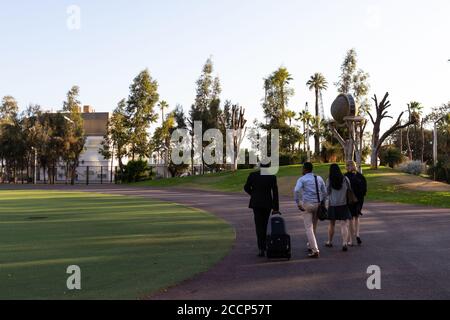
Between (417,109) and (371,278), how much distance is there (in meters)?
74.4

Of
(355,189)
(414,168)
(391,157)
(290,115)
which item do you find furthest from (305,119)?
(355,189)

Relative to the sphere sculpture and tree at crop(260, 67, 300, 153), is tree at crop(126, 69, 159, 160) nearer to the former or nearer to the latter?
tree at crop(260, 67, 300, 153)

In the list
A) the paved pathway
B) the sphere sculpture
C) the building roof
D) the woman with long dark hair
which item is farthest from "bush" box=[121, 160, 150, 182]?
the woman with long dark hair

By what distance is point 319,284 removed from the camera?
7.16 metres

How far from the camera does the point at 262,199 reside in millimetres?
9430

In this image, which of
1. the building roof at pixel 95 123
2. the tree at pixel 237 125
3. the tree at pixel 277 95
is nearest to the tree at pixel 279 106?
the tree at pixel 277 95

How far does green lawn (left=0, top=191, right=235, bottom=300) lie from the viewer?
23.3 feet

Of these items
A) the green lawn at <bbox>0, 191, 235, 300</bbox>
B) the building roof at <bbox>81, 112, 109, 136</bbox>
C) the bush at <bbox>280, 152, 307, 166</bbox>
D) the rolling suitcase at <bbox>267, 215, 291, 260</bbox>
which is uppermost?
the building roof at <bbox>81, 112, 109, 136</bbox>

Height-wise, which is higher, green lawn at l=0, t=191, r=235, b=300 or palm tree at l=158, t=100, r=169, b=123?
palm tree at l=158, t=100, r=169, b=123

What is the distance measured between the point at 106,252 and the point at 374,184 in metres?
24.8

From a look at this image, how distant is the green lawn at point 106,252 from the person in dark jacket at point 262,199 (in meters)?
0.92

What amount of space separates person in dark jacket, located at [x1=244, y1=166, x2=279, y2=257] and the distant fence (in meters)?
50.7
